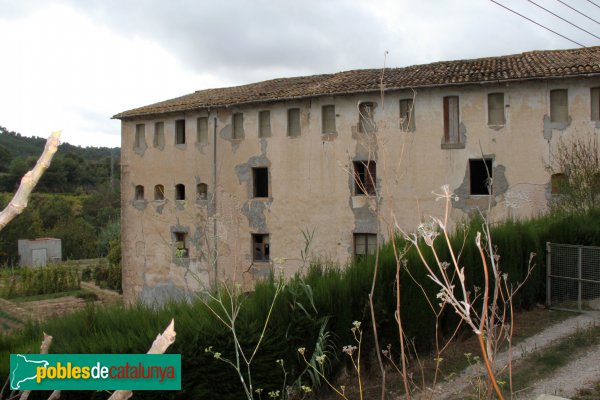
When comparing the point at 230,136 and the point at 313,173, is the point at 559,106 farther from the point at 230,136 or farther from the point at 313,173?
the point at 230,136

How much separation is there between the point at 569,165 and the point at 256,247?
11.8m

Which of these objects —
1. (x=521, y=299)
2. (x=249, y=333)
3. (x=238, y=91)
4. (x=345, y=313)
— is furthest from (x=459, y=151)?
(x=249, y=333)

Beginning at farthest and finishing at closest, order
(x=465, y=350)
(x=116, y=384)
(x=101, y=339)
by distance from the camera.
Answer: (x=465, y=350), (x=101, y=339), (x=116, y=384)

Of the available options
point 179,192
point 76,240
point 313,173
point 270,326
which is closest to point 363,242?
point 313,173

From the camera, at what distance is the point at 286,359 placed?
6703 millimetres

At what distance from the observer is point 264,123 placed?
21.8m

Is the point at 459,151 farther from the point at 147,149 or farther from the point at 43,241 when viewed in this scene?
the point at 43,241

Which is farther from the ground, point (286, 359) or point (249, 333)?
point (249, 333)

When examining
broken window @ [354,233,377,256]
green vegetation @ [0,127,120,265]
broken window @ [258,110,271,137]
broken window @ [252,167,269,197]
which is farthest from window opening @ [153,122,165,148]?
green vegetation @ [0,127,120,265]

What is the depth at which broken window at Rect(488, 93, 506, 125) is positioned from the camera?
1790cm

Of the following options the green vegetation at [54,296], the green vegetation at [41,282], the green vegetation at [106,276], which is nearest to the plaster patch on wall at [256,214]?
the green vegetation at [54,296]

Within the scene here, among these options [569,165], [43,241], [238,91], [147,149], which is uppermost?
[238,91]

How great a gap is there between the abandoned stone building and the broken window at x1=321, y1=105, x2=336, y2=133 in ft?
0.13

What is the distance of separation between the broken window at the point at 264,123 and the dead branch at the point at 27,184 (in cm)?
2038
